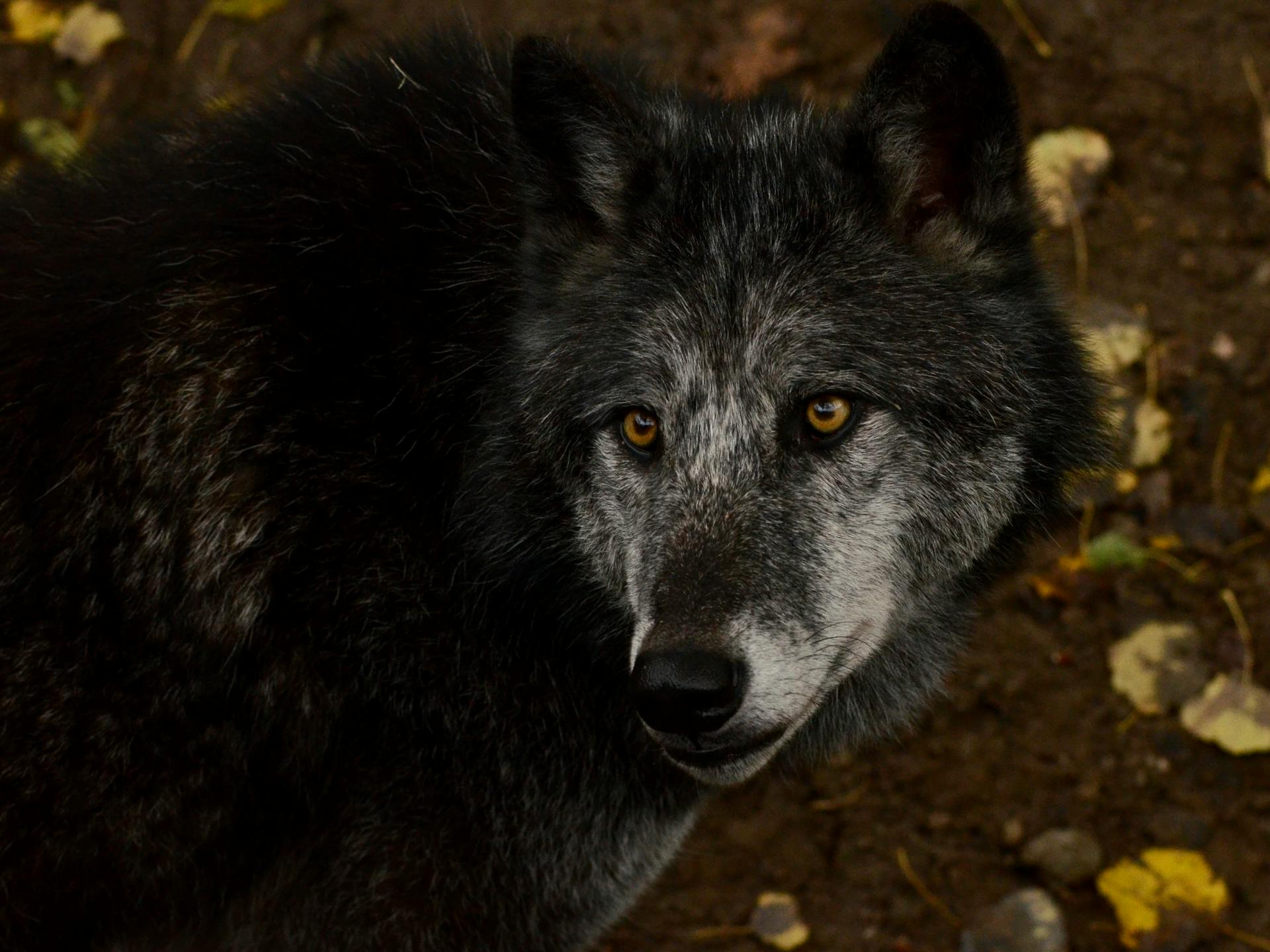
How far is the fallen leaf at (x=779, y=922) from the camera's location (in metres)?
4.86

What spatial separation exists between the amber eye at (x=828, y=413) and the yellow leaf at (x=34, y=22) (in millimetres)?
5062

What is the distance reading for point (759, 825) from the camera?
511 cm

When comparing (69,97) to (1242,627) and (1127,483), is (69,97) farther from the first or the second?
(1242,627)

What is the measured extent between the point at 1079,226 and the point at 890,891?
2855 mm

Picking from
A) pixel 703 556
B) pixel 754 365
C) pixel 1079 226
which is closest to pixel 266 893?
pixel 703 556

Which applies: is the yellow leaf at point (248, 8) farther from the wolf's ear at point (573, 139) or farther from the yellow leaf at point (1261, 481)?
the yellow leaf at point (1261, 481)

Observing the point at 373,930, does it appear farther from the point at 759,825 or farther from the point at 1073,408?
the point at 1073,408

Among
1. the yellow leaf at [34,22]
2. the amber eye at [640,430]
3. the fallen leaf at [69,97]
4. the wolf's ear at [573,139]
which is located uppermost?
the wolf's ear at [573,139]

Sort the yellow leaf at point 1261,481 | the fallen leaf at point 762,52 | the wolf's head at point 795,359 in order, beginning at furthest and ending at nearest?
the fallen leaf at point 762,52, the yellow leaf at point 1261,481, the wolf's head at point 795,359

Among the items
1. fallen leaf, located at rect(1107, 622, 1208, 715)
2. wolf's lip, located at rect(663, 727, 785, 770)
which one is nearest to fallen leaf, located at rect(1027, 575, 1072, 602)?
fallen leaf, located at rect(1107, 622, 1208, 715)

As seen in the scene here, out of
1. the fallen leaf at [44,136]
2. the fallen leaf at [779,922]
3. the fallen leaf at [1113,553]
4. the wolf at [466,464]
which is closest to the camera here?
the wolf at [466,464]

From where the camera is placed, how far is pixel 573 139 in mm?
3553

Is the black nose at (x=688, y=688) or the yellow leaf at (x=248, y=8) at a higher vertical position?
the yellow leaf at (x=248, y=8)

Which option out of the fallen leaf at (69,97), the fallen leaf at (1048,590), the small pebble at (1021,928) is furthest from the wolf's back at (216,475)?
the fallen leaf at (69,97)
